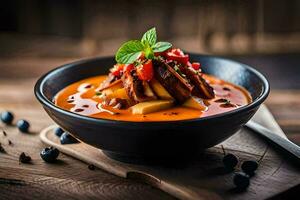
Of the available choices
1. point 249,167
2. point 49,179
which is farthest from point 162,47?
point 49,179

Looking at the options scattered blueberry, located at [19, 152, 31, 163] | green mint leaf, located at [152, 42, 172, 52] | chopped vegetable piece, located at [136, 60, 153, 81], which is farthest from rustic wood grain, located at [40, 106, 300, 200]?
green mint leaf, located at [152, 42, 172, 52]

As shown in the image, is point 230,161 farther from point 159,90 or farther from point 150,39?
point 150,39

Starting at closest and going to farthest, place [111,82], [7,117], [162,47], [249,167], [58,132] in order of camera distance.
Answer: [249,167] < [162,47] < [111,82] < [58,132] < [7,117]

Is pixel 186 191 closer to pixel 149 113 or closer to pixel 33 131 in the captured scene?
pixel 149 113

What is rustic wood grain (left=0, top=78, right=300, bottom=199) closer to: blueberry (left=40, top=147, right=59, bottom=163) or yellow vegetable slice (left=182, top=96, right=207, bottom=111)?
blueberry (left=40, top=147, right=59, bottom=163)

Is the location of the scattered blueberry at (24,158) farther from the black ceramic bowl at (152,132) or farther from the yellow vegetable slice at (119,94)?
the yellow vegetable slice at (119,94)
